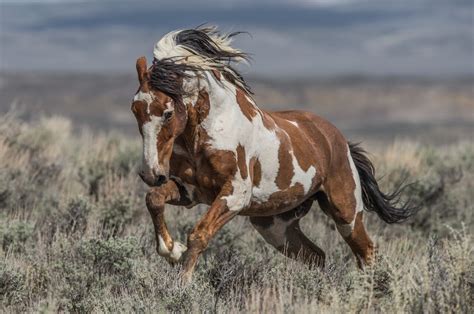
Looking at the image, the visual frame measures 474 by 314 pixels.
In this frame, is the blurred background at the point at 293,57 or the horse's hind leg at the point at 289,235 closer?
the horse's hind leg at the point at 289,235

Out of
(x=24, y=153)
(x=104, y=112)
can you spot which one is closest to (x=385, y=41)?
(x=104, y=112)

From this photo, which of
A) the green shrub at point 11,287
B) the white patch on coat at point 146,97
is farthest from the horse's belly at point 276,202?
the green shrub at point 11,287

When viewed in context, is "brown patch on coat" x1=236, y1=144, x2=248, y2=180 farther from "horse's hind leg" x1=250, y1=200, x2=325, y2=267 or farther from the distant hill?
the distant hill

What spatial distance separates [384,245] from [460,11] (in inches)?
5150

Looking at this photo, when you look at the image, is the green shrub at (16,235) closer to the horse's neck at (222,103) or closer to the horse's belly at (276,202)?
the horse's belly at (276,202)

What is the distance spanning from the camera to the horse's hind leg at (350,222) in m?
9.19

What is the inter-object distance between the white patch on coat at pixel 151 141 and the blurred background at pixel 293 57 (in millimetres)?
41094

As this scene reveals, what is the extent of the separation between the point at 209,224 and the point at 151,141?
709mm

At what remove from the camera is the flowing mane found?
7.59 m

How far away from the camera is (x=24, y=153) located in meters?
14.7

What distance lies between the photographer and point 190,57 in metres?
7.95

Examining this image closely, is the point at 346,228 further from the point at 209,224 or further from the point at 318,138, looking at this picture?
the point at 209,224

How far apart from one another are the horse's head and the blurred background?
1614 inches

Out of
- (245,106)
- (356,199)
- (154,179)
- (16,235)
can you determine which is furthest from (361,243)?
(16,235)
